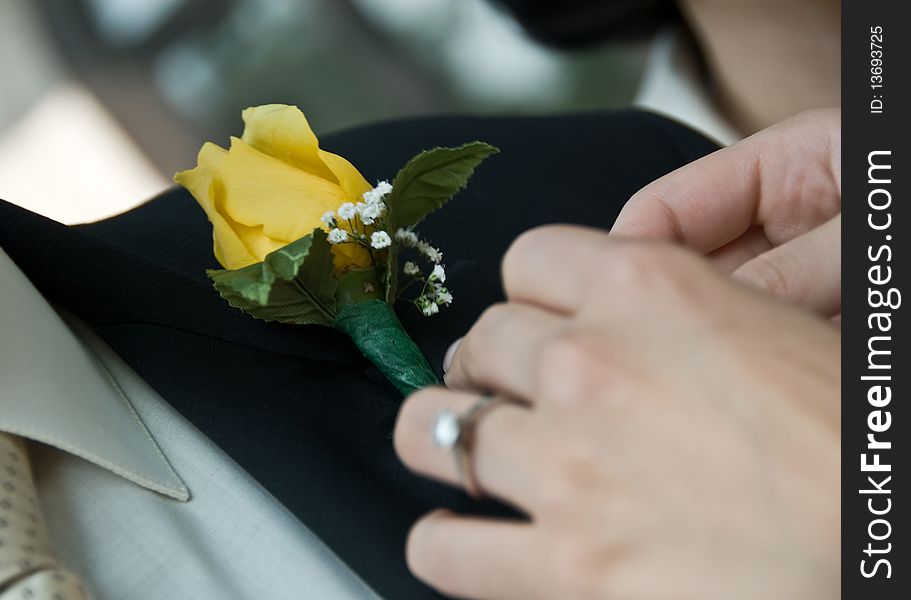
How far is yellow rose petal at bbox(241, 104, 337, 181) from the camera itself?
537 mm

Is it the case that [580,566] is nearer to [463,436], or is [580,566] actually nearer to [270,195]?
[463,436]

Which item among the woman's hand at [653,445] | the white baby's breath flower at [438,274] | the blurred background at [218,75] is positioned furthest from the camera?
the blurred background at [218,75]

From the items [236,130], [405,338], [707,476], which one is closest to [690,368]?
[707,476]

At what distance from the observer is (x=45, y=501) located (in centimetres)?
53

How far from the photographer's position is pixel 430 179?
53 centimetres

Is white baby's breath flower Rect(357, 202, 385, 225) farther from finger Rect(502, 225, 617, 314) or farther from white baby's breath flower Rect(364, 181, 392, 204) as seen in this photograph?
finger Rect(502, 225, 617, 314)

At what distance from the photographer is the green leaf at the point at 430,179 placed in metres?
0.51

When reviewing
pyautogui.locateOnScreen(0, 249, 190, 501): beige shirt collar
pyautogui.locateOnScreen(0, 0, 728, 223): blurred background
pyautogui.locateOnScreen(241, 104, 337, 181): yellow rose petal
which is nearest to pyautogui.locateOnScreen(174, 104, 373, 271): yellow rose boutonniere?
pyautogui.locateOnScreen(241, 104, 337, 181): yellow rose petal

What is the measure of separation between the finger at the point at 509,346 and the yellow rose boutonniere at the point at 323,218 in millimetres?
116

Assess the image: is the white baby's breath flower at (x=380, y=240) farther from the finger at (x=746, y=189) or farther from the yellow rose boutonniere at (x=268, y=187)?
the finger at (x=746, y=189)

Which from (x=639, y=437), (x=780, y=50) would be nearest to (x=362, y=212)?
(x=639, y=437)

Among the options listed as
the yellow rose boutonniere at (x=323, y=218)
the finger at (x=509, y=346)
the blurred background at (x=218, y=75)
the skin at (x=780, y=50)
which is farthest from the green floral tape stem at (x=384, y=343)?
the blurred background at (x=218, y=75)

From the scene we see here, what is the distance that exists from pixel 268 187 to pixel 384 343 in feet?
0.37

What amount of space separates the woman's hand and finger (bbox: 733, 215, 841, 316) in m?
0.08
